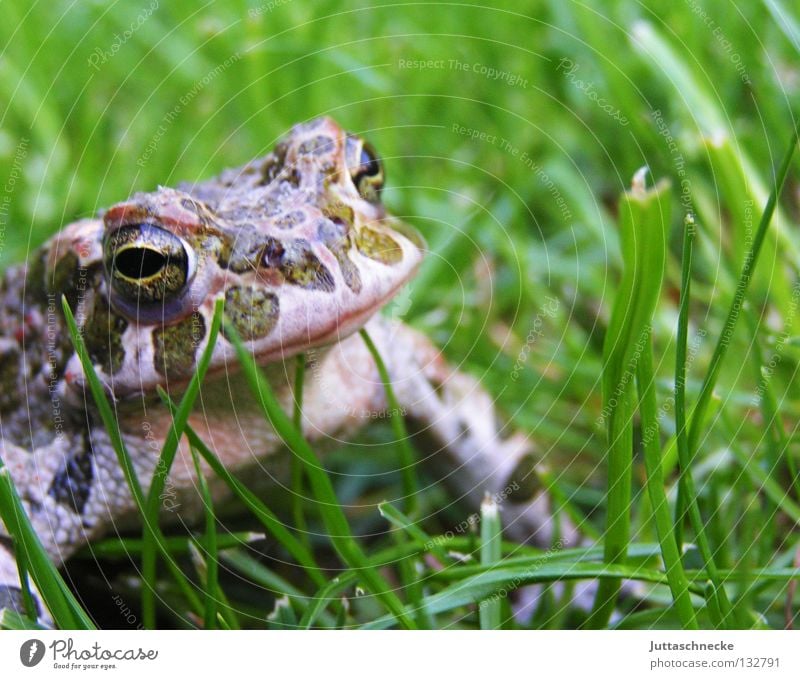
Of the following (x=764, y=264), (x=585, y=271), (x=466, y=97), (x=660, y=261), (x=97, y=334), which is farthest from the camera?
(x=466, y=97)

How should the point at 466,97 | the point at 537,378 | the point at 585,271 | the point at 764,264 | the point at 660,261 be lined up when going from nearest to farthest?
1. the point at 660,261
2. the point at 764,264
3. the point at 537,378
4. the point at 585,271
5. the point at 466,97

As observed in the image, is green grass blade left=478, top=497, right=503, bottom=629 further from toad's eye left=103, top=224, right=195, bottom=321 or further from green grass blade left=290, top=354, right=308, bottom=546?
toad's eye left=103, top=224, right=195, bottom=321

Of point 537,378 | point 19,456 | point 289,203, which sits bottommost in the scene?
point 19,456

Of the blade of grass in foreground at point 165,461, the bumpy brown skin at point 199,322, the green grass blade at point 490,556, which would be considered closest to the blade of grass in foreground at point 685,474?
the green grass blade at point 490,556

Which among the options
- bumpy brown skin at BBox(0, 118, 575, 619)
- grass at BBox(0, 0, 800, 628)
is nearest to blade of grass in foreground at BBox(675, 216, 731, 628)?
grass at BBox(0, 0, 800, 628)

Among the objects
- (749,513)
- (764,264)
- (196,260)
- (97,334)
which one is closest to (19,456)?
(97,334)

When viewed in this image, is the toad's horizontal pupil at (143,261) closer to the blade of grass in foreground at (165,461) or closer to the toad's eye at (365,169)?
the blade of grass in foreground at (165,461)

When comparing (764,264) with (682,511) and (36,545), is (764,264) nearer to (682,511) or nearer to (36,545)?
(682,511)
